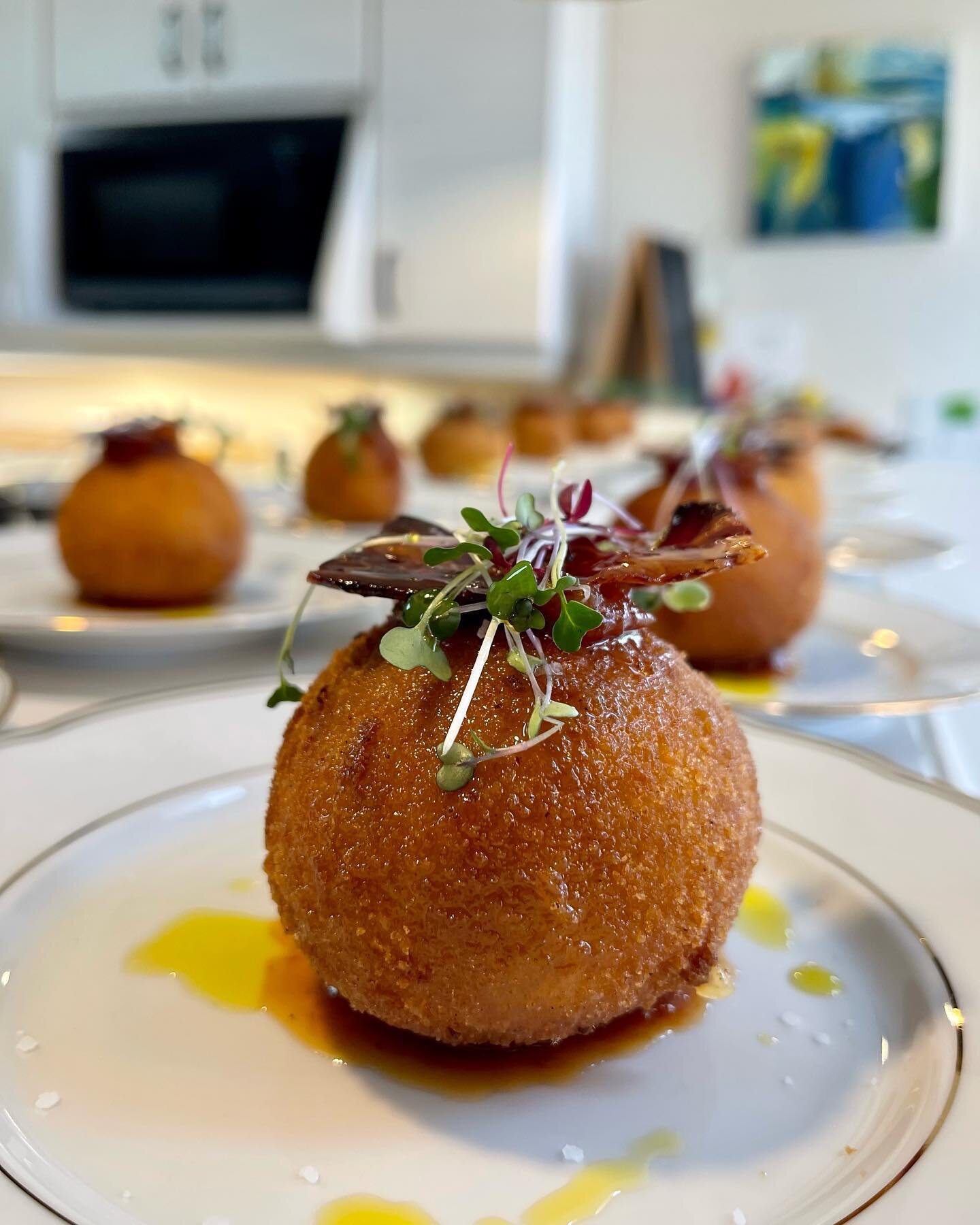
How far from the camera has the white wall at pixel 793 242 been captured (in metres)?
4.29

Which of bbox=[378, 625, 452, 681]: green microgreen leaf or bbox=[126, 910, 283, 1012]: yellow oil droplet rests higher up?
bbox=[378, 625, 452, 681]: green microgreen leaf

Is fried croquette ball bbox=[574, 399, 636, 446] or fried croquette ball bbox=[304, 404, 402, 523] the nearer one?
fried croquette ball bbox=[304, 404, 402, 523]

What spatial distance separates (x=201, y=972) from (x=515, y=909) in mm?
194

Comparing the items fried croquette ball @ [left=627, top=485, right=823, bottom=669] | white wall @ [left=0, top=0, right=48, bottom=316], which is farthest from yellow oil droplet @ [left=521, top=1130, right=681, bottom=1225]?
white wall @ [left=0, top=0, right=48, bottom=316]

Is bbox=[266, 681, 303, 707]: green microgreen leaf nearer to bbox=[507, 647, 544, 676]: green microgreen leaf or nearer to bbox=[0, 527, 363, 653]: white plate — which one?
bbox=[507, 647, 544, 676]: green microgreen leaf

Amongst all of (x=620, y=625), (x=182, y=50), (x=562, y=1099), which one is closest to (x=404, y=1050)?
(x=562, y=1099)

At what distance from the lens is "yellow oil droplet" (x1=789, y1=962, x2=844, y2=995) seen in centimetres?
59

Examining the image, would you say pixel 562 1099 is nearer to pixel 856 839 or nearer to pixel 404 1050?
pixel 404 1050

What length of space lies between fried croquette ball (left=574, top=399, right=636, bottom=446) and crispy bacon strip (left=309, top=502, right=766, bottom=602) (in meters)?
2.77

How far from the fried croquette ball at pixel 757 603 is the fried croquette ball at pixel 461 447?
4.80 feet

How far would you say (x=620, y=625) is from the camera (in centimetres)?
60

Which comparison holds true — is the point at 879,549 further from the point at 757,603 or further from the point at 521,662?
the point at 521,662

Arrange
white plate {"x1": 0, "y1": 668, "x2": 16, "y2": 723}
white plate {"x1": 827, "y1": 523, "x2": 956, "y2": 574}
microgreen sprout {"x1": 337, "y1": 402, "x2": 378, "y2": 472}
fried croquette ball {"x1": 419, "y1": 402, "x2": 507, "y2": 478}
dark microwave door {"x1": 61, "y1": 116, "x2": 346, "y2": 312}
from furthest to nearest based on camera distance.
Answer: dark microwave door {"x1": 61, "y1": 116, "x2": 346, "y2": 312}, fried croquette ball {"x1": 419, "y1": 402, "x2": 507, "y2": 478}, microgreen sprout {"x1": 337, "y1": 402, "x2": 378, "y2": 472}, white plate {"x1": 827, "y1": 523, "x2": 956, "y2": 574}, white plate {"x1": 0, "y1": 668, "x2": 16, "y2": 723}

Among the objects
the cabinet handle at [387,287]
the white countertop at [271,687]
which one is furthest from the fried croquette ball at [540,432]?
the white countertop at [271,687]
